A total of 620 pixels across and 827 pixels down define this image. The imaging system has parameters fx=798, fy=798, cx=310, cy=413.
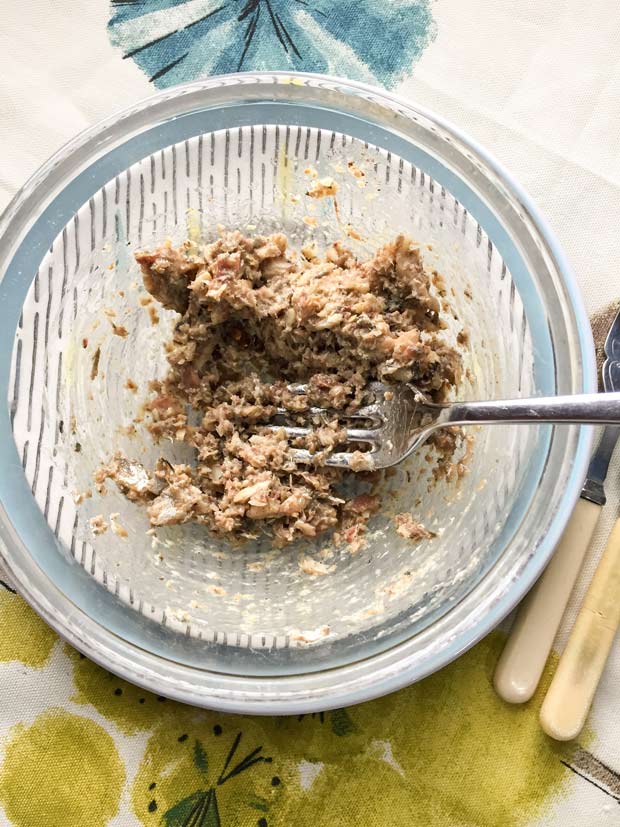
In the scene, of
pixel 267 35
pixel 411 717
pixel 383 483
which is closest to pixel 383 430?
pixel 383 483

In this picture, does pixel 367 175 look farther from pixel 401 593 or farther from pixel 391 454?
pixel 401 593

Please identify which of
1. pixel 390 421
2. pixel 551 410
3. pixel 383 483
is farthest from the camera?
pixel 383 483

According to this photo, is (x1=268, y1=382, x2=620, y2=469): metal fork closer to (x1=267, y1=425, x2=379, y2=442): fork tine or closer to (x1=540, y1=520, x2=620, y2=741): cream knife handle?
(x1=267, y1=425, x2=379, y2=442): fork tine

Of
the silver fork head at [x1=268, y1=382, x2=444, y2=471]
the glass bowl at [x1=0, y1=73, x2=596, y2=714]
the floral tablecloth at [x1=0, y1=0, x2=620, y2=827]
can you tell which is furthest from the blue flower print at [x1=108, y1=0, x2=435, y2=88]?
the silver fork head at [x1=268, y1=382, x2=444, y2=471]

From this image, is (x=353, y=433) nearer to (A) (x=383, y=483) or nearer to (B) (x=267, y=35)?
(A) (x=383, y=483)

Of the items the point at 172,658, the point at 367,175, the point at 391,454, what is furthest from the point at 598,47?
the point at 172,658

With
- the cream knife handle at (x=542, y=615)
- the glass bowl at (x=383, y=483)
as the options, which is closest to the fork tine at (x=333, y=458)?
the glass bowl at (x=383, y=483)
